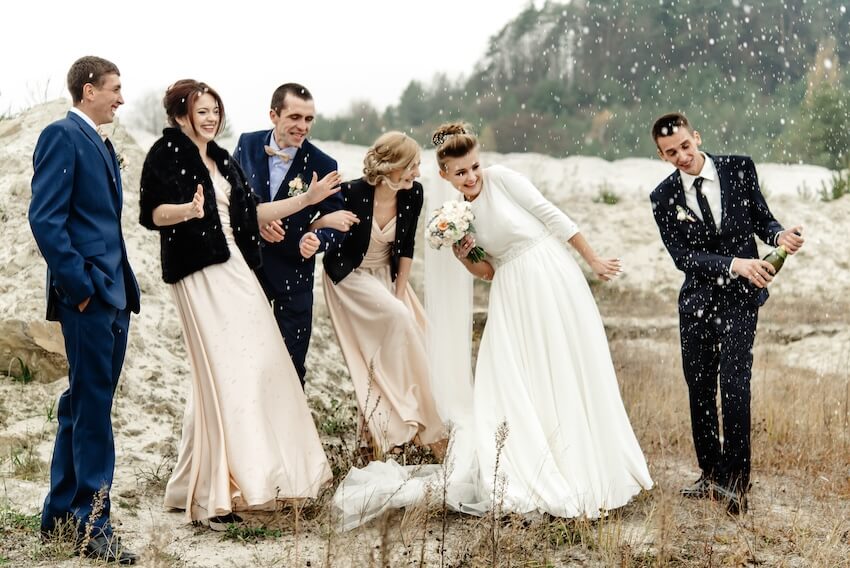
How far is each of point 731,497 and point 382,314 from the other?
2709mm

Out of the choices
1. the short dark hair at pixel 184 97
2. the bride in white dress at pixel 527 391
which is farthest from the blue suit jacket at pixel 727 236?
the short dark hair at pixel 184 97

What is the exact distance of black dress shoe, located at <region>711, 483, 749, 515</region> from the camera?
557 cm

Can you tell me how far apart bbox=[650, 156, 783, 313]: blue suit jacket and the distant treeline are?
26.2 meters

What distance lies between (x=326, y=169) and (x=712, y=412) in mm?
3107

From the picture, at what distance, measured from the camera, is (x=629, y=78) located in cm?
3784

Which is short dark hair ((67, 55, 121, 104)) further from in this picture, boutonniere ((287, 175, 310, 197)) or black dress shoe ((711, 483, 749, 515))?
black dress shoe ((711, 483, 749, 515))

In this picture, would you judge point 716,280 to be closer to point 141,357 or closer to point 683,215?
point 683,215

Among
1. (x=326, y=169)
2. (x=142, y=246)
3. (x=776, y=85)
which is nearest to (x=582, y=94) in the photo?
(x=776, y=85)

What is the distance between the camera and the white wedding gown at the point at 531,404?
538 cm

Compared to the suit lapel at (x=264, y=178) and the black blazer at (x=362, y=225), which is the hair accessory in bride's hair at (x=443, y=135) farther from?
the suit lapel at (x=264, y=178)

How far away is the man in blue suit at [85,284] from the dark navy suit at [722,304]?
336 cm

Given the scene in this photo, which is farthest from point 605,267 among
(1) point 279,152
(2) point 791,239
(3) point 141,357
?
(3) point 141,357

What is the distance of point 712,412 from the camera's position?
19.3 feet

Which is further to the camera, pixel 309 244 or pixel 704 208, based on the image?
pixel 309 244
